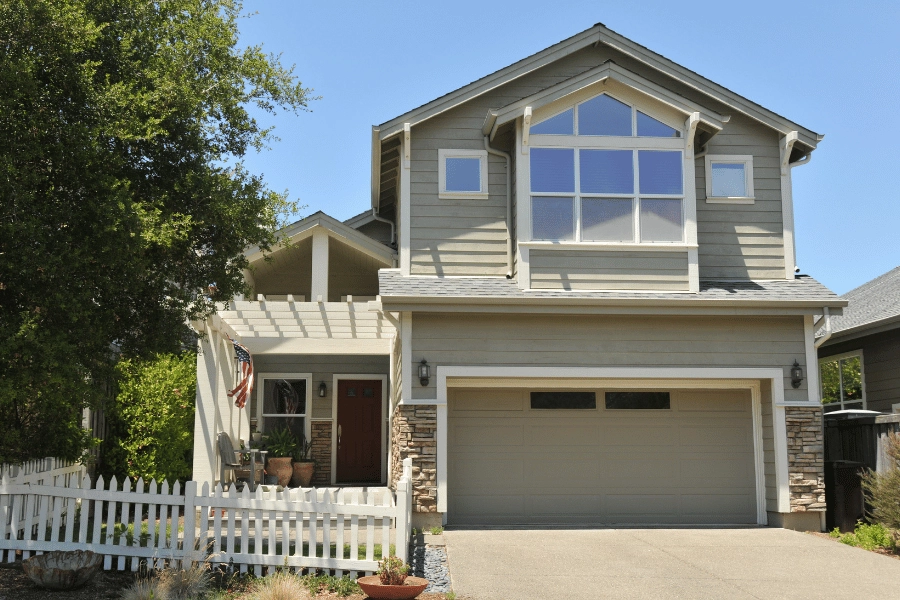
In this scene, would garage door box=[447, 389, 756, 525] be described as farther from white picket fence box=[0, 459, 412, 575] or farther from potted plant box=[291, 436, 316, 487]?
potted plant box=[291, 436, 316, 487]

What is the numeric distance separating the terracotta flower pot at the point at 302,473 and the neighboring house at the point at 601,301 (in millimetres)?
4664

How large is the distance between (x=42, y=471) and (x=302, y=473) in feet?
21.9

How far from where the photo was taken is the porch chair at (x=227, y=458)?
1416 cm

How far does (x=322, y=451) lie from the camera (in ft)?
57.9

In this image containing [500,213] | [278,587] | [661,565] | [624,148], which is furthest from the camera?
[500,213]

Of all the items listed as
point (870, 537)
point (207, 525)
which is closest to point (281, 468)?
point (207, 525)

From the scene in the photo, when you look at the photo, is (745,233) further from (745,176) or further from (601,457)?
(601,457)

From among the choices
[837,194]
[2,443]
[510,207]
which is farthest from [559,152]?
[837,194]

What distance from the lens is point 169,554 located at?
841 centimetres

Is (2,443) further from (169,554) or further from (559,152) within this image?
(559,152)

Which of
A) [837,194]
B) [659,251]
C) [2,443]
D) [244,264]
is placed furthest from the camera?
[837,194]

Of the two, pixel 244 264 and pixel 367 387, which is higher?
pixel 244 264

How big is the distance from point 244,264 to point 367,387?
8.31 m

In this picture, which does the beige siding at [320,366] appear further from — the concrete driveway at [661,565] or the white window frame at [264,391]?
the concrete driveway at [661,565]
